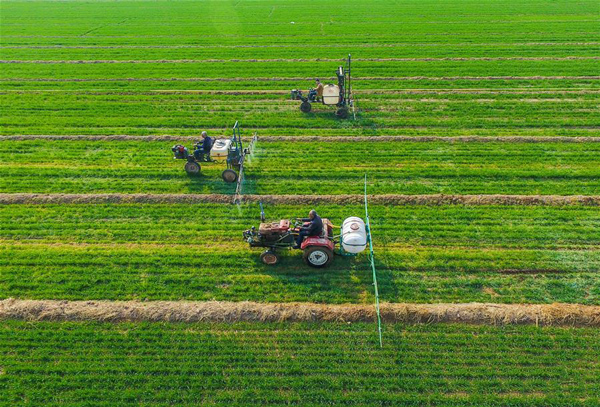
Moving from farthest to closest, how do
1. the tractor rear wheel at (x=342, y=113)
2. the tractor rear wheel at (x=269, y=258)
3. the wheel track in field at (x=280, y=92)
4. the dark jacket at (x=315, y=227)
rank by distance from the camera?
the wheel track in field at (x=280, y=92) < the tractor rear wheel at (x=342, y=113) < the tractor rear wheel at (x=269, y=258) < the dark jacket at (x=315, y=227)

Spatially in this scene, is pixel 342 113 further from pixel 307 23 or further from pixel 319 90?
pixel 307 23

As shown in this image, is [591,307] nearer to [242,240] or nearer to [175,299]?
[242,240]

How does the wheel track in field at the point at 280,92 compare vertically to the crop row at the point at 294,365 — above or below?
above

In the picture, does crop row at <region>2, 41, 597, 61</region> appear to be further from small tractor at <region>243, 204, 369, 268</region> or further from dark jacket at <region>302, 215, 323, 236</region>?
dark jacket at <region>302, 215, 323, 236</region>

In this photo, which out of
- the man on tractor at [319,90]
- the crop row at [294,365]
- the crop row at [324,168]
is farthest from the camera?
the man on tractor at [319,90]

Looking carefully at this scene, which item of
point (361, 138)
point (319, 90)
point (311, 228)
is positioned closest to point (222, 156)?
point (311, 228)

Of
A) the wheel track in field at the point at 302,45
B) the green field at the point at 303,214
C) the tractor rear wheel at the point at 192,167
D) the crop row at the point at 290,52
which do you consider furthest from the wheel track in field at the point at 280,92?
the wheel track in field at the point at 302,45

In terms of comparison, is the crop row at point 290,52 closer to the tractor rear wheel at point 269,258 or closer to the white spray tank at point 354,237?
the white spray tank at point 354,237

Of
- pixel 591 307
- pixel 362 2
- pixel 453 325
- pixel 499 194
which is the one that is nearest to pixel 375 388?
pixel 453 325
